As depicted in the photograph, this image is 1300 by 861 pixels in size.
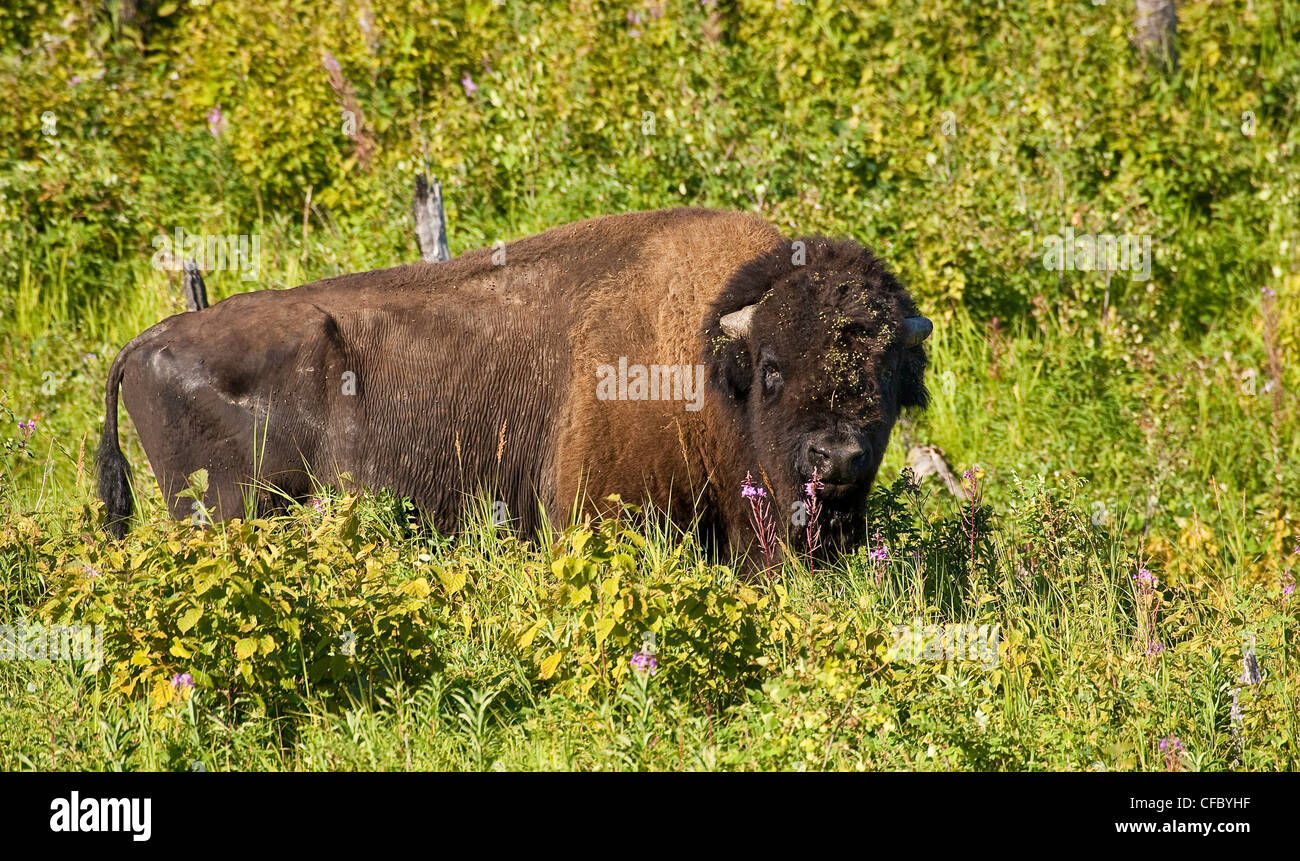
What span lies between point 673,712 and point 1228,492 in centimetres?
557

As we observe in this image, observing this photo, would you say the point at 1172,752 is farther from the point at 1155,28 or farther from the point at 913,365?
the point at 1155,28

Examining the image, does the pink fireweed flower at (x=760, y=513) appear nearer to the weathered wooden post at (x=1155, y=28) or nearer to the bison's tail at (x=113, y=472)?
the bison's tail at (x=113, y=472)

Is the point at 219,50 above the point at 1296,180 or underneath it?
above

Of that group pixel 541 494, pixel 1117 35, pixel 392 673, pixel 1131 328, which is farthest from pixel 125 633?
pixel 1117 35

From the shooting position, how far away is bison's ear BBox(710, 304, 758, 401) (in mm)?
6148

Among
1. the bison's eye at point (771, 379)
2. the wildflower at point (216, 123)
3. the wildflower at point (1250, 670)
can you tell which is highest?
the wildflower at point (216, 123)

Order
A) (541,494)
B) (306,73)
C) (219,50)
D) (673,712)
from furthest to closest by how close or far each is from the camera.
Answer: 1. (219,50)
2. (306,73)
3. (541,494)
4. (673,712)

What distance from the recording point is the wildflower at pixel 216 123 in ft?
A: 37.8

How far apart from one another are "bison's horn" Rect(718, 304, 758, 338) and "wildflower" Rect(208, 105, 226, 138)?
695 cm

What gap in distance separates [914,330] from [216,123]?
302 inches

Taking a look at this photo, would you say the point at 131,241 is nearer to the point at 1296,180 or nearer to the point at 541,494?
the point at 541,494

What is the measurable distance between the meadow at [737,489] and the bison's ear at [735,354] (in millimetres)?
776

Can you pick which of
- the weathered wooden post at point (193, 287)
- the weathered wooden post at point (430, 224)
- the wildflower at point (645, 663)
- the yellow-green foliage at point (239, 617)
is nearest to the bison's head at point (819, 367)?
the wildflower at point (645, 663)

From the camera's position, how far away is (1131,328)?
970 cm
